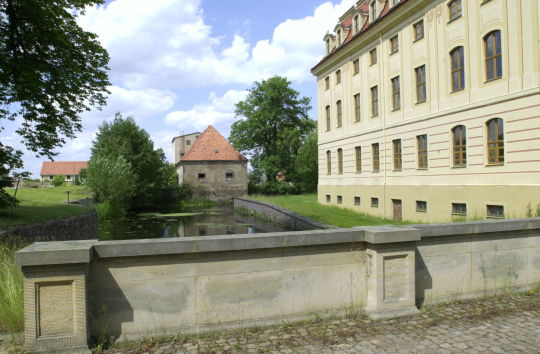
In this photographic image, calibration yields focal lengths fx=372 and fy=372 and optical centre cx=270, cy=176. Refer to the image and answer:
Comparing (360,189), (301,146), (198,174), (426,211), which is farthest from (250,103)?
(426,211)

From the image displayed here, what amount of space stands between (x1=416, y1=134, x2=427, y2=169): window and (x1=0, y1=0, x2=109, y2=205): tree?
1472 cm

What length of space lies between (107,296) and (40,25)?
1028cm

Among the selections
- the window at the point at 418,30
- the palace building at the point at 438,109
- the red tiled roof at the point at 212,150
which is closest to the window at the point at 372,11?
the palace building at the point at 438,109

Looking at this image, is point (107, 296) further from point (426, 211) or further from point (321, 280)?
point (426, 211)

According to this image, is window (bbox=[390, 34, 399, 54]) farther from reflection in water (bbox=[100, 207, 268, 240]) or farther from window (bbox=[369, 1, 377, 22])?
reflection in water (bbox=[100, 207, 268, 240])

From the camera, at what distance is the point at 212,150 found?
5069 centimetres

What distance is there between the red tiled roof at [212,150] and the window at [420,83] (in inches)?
1313

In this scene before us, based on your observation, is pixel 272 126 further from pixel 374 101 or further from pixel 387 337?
pixel 387 337

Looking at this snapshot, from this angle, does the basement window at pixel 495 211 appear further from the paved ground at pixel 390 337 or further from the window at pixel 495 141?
the paved ground at pixel 390 337

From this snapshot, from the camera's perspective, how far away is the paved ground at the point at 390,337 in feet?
12.6

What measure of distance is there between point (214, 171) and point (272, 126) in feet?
33.7

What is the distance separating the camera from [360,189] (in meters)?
24.0

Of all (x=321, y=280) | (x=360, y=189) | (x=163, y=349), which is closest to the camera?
(x=163, y=349)

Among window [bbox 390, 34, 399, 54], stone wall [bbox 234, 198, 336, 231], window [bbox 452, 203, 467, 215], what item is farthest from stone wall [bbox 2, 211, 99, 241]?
window [bbox 390, 34, 399, 54]
